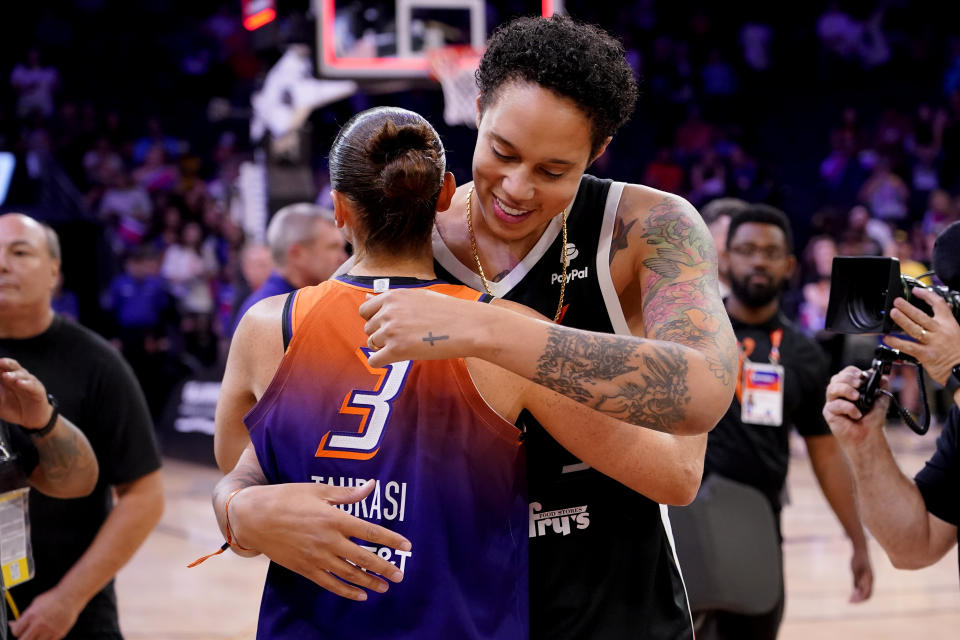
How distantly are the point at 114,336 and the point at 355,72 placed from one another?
18.7 ft

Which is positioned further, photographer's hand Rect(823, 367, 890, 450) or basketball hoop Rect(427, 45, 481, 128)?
basketball hoop Rect(427, 45, 481, 128)

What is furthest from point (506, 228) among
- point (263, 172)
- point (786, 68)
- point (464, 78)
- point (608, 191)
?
point (786, 68)

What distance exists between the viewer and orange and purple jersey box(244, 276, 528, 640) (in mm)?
1858

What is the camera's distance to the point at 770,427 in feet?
14.7

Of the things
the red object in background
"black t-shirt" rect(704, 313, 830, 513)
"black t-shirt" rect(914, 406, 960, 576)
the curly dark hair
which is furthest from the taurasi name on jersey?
the red object in background

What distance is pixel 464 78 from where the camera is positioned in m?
8.90

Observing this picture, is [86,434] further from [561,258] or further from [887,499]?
[887,499]

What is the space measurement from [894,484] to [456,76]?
660 cm

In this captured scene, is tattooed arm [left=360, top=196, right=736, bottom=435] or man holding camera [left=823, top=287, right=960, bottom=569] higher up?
tattooed arm [left=360, top=196, right=736, bottom=435]

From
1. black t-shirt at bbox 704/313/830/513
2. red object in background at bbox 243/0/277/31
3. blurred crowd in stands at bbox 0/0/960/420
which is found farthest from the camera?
blurred crowd in stands at bbox 0/0/960/420

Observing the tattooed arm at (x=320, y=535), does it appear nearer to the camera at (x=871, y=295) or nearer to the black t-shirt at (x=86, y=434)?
the camera at (x=871, y=295)

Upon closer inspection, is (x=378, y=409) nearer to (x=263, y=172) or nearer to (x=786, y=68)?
(x=263, y=172)

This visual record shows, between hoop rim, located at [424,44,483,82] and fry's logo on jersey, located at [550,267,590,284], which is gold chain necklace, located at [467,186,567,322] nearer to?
fry's logo on jersey, located at [550,267,590,284]

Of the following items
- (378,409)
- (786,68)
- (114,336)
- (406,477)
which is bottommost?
(114,336)
